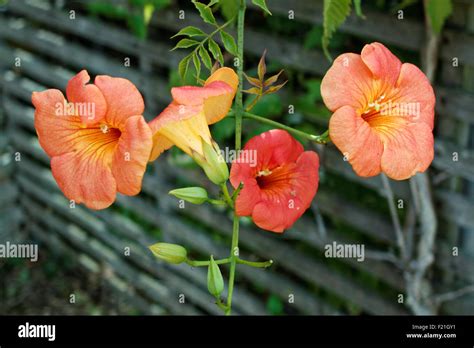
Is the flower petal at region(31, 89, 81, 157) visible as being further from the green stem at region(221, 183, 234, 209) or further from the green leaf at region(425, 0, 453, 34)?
the green leaf at region(425, 0, 453, 34)

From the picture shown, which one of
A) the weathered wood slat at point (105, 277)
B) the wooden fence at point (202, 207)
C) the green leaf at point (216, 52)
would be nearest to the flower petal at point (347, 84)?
the green leaf at point (216, 52)

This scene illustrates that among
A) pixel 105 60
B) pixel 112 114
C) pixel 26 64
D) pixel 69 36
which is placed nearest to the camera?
pixel 112 114

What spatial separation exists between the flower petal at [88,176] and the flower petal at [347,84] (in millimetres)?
201

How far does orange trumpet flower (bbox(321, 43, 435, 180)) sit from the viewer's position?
0.60 metres

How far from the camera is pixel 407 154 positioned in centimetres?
62

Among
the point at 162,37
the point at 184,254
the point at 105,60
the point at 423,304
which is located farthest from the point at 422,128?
the point at 105,60

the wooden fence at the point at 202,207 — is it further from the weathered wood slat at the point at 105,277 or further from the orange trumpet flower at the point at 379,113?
the orange trumpet flower at the point at 379,113

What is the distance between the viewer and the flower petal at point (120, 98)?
605mm

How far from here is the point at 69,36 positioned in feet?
9.93

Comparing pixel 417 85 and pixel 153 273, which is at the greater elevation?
pixel 417 85

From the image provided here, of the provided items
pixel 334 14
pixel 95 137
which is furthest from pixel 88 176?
pixel 334 14
